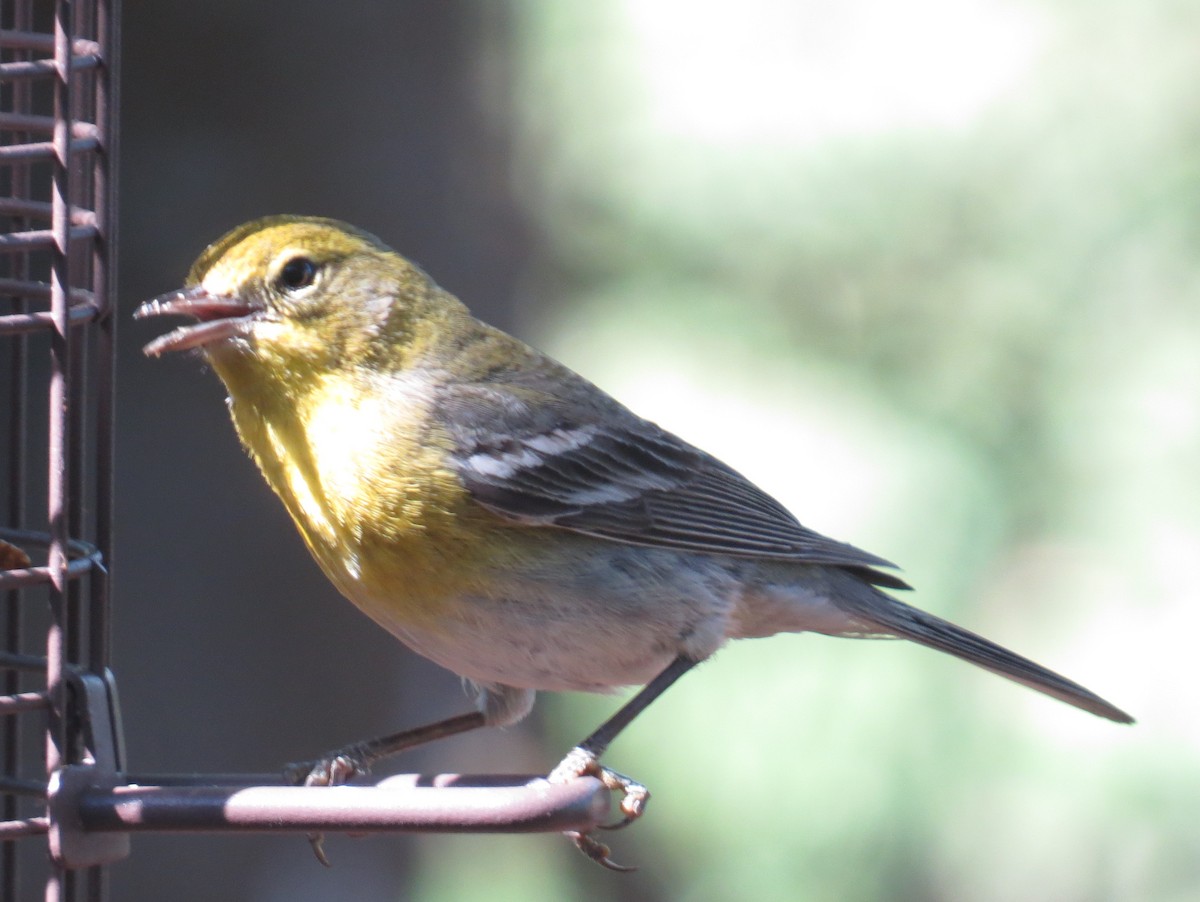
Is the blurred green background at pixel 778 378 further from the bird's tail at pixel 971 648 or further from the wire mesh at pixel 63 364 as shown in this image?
the wire mesh at pixel 63 364

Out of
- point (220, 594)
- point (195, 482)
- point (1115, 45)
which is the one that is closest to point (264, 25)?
point (195, 482)

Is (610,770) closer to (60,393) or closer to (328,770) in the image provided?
(328,770)

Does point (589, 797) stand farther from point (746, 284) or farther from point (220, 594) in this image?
point (746, 284)

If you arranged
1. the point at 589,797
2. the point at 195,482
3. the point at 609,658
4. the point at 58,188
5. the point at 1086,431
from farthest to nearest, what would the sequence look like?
the point at 1086,431 < the point at 195,482 < the point at 609,658 < the point at 58,188 < the point at 589,797

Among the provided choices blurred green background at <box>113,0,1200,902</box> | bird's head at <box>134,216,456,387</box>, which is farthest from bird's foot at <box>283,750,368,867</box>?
blurred green background at <box>113,0,1200,902</box>

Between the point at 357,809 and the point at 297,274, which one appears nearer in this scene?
the point at 357,809

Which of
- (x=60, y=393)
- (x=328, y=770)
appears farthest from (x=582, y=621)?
(x=60, y=393)
